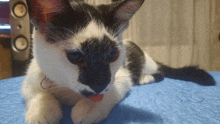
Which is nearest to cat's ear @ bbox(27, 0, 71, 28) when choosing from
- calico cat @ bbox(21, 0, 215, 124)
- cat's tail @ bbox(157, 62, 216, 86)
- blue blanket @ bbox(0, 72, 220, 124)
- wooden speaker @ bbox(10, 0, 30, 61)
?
calico cat @ bbox(21, 0, 215, 124)

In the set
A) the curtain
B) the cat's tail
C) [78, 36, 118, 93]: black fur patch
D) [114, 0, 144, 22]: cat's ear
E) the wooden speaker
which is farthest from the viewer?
the curtain

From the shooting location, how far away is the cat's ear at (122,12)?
62 cm

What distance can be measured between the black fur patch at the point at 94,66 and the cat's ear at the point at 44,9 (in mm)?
179

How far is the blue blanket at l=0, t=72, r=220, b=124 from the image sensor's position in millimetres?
638

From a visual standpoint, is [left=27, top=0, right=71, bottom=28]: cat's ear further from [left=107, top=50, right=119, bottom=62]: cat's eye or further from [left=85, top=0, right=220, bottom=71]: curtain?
[left=85, top=0, right=220, bottom=71]: curtain

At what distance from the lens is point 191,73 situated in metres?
1.35

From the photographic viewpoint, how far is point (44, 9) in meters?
0.56

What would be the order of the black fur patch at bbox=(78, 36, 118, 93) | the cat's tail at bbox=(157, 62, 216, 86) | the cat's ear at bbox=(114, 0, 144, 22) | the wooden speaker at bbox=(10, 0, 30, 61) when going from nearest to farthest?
the black fur patch at bbox=(78, 36, 118, 93) < the cat's ear at bbox=(114, 0, 144, 22) < the cat's tail at bbox=(157, 62, 216, 86) < the wooden speaker at bbox=(10, 0, 30, 61)

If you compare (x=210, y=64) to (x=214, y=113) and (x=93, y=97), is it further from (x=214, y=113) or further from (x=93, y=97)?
(x=93, y=97)

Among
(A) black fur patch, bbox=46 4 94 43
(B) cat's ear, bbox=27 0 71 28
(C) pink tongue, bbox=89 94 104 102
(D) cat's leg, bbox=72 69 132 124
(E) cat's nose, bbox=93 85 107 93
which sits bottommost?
(D) cat's leg, bbox=72 69 132 124

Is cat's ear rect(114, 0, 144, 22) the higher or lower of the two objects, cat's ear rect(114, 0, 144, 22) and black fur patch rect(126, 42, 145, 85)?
the higher

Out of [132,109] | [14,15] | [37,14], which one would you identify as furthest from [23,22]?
[132,109]

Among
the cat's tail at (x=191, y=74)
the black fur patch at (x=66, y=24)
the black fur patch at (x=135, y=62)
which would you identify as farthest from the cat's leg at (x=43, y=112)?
the cat's tail at (x=191, y=74)

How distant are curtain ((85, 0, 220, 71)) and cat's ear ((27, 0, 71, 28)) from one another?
1564 millimetres
